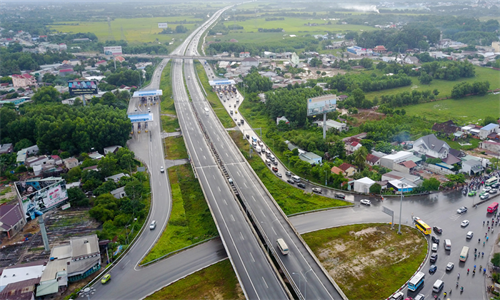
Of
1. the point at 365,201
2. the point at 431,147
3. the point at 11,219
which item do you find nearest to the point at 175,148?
the point at 11,219

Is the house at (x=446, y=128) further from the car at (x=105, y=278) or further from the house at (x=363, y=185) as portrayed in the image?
the car at (x=105, y=278)

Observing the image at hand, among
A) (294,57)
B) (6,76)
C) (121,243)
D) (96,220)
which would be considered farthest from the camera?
(294,57)

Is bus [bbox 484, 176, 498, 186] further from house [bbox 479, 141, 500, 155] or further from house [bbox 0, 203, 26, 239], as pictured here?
house [bbox 0, 203, 26, 239]

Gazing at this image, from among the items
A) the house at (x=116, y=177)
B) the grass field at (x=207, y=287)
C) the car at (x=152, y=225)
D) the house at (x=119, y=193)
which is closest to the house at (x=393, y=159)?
the grass field at (x=207, y=287)

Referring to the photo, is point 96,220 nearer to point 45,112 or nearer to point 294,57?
point 45,112

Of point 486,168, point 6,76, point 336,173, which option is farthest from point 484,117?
point 6,76
